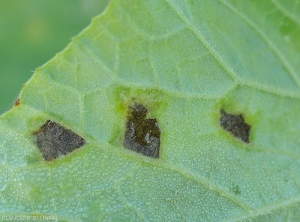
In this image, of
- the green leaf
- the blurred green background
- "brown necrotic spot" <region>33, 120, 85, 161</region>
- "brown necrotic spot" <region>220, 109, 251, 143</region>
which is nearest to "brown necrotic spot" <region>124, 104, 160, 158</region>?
the green leaf

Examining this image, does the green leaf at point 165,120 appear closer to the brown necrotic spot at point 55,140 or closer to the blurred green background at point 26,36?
the brown necrotic spot at point 55,140

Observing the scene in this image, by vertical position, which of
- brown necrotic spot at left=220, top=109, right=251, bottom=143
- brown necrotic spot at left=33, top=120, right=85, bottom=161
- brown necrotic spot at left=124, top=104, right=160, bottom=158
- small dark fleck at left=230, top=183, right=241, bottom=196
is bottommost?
small dark fleck at left=230, top=183, right=241, bottom=196

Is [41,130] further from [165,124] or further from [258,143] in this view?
[258,143]

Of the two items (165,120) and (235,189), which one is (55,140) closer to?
(165,120)

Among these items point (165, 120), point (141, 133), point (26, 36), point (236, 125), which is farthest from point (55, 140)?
point (26, 36)

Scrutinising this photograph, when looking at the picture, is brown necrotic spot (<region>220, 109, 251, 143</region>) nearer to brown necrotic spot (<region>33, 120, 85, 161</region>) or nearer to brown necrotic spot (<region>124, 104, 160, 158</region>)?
brown necrotic spot (<region>124, 104, 160, 158</region>)

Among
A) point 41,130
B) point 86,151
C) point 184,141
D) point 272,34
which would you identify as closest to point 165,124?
point 184,141

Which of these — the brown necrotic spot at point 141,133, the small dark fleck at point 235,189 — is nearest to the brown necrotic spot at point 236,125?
the small dark fleck at point 235,189
